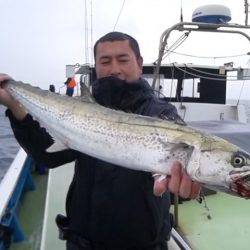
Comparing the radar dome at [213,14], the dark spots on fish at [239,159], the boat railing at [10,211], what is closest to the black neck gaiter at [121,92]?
the dark spots on fish at [239,159]

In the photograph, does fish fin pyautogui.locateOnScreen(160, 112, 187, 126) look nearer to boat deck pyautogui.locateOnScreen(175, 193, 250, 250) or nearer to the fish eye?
the fish eye

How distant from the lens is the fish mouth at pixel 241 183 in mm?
1887

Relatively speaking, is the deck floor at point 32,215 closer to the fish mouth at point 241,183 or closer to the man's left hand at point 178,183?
the man's left hand at point 178,183

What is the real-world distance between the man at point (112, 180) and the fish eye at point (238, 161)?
57 centimetres

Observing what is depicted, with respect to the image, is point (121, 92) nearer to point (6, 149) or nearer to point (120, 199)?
point (120, 199)

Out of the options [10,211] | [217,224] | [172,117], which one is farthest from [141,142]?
[10,211]

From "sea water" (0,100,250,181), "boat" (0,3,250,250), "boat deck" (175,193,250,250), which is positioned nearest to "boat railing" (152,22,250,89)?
"boat" (0,3,250,250)

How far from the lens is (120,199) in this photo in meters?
2.50

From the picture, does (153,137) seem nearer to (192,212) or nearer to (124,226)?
(124,226)

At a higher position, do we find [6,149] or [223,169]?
[223,169]

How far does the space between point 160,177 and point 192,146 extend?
235mm

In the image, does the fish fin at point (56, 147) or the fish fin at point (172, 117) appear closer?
the fish fin at point (172, 117)

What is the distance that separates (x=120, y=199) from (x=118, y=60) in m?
0.91

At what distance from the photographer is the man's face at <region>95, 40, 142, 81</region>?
2.66m
